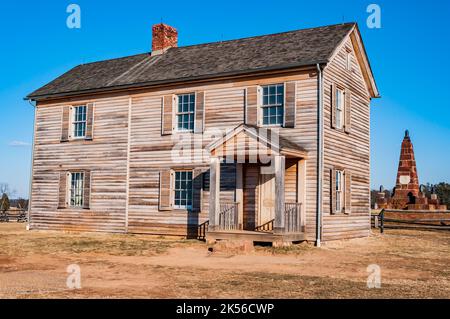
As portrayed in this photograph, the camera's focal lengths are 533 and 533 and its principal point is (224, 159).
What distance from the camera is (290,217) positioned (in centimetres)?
1616

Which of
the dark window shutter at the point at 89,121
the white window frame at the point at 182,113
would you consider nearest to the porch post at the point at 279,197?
the white window frame at the point at 182,113

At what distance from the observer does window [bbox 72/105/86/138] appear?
72.4 feet

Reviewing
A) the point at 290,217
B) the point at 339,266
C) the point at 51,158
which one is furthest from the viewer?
the point at 51,158

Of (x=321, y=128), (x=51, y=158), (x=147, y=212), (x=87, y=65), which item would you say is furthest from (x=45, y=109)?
(x=321, y=128)

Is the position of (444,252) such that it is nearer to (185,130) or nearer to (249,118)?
(249,118)

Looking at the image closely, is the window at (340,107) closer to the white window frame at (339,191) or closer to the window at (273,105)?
the white window frame at (339,191)

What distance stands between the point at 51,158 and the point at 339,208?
1214 centimetres

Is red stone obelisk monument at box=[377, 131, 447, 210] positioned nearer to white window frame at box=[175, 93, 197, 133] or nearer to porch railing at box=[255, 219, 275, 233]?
porch railing at box=[255, 219, 275, 233]

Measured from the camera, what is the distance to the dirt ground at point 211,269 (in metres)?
8.78

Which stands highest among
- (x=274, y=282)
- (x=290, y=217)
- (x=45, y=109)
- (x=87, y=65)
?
(x=87, y=65)

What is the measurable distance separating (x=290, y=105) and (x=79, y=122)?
9.46 metres

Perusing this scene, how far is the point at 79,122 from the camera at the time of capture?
22.1 m

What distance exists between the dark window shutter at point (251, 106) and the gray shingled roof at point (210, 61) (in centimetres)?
70

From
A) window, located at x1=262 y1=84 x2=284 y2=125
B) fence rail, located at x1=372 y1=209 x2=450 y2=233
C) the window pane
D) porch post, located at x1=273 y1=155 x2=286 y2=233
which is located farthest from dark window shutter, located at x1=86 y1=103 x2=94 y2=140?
fence rail, located at x1=372 y1=209 x2=450 y2=233
